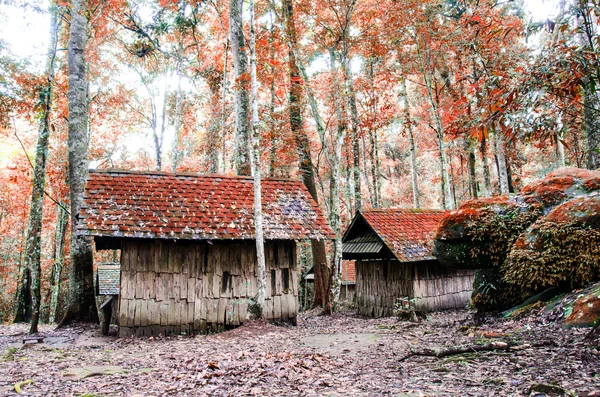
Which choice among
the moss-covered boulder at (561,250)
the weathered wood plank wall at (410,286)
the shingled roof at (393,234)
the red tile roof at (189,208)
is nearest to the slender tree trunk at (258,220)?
the red tile roof at (189,208)

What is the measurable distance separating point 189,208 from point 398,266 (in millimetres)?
9003

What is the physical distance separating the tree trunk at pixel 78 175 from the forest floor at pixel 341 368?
4.06 metres

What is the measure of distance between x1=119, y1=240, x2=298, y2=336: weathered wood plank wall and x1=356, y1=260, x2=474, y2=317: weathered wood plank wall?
5.56m

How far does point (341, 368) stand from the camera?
19.3 feet

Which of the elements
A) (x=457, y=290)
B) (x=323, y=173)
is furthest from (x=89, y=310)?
(x=323, y=173)

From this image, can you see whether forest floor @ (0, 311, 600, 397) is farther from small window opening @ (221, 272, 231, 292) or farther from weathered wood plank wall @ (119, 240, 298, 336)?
small window opening @ (221, 272, 231, 292)

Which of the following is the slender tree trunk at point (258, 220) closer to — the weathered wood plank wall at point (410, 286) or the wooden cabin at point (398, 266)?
the wooden cabin at point (398, 266)

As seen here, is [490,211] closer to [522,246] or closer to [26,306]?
[522,246]

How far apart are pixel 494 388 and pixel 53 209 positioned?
110 ft

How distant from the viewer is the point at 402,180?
36594mm

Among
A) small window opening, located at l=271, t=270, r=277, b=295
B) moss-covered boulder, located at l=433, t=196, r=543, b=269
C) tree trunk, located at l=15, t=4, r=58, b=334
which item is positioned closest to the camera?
moss-covered boulder, located at l=433, t=196, r=543, b=269

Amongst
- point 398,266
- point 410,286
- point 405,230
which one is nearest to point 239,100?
point 405,230

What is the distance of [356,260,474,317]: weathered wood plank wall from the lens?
632 inches

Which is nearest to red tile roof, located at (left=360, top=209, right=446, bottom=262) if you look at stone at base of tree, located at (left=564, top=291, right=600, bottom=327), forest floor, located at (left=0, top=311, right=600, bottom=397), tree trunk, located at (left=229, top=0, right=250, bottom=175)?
tree trunk, located at (left=229, top=0, right=250, bottom=175)
